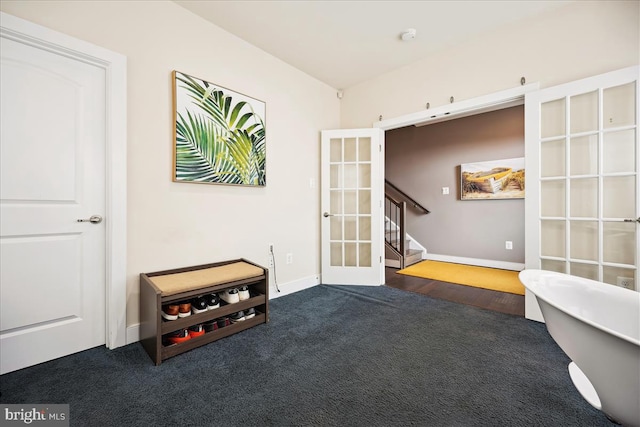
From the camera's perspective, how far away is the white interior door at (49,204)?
1519 millimetres

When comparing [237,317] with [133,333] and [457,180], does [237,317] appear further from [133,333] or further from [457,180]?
[457,180]

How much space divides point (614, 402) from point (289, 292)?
2446 millimetres

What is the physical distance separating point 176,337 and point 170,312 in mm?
172

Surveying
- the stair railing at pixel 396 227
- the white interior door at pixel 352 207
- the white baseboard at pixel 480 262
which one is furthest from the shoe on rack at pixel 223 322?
the white baseboard at pixel 480 262

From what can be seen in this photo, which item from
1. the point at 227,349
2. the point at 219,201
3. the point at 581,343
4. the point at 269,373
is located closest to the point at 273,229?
the point at 219,201

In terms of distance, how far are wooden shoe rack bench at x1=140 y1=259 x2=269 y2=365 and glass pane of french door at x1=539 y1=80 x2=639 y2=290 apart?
2466 millimetres

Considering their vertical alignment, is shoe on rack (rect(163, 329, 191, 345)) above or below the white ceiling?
below

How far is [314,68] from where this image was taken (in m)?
3.12

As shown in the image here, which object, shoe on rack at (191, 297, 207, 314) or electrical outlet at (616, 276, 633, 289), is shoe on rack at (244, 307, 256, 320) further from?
electrical outlet at (616, 276, 633, 289)

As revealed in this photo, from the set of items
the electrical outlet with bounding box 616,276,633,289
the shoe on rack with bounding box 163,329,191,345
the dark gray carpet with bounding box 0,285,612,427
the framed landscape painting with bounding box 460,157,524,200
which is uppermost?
the framed landscape painting with bounding box 460,157,524,200

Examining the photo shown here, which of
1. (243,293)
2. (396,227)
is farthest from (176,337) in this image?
(396,227)

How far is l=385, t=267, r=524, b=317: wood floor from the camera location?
8.43 ft

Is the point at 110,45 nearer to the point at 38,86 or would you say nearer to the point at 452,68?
the point at 38,86

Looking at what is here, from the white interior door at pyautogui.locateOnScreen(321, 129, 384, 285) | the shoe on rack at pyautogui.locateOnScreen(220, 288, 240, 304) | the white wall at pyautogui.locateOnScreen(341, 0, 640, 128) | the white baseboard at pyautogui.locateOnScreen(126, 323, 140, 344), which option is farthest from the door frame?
the white wall at pyautogui.locateOnScreen(341, 0, 640, 128)
